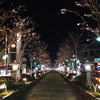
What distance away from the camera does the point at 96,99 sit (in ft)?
27.9

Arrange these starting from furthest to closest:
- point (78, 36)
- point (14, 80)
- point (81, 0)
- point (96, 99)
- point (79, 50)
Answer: point (79, 50) → point (78, 36) → point (14, 80) → point (81, 0) → point (96, 99)

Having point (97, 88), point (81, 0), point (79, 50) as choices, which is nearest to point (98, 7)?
point (81, 0)

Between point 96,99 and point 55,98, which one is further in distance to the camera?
point 55,98

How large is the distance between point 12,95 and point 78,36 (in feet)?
73.1

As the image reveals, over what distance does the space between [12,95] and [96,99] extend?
487cm

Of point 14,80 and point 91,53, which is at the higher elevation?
point 91,53

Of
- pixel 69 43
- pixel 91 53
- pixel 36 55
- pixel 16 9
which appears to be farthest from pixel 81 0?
pixel 91 53

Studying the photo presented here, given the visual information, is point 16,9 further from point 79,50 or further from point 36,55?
point 36,55

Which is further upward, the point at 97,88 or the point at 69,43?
the point at 69,43

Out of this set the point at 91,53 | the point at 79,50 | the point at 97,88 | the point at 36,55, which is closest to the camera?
the point at 97,88

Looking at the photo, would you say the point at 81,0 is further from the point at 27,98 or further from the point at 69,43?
the point at 69,43

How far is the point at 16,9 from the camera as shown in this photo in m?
13.7

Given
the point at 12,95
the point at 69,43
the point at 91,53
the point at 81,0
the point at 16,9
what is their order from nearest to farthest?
the point at 12,95
the point at 81,0
the point at 16,9
the point at 69,43
the point at 91,53

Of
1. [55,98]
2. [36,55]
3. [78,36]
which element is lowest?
[55,98]
